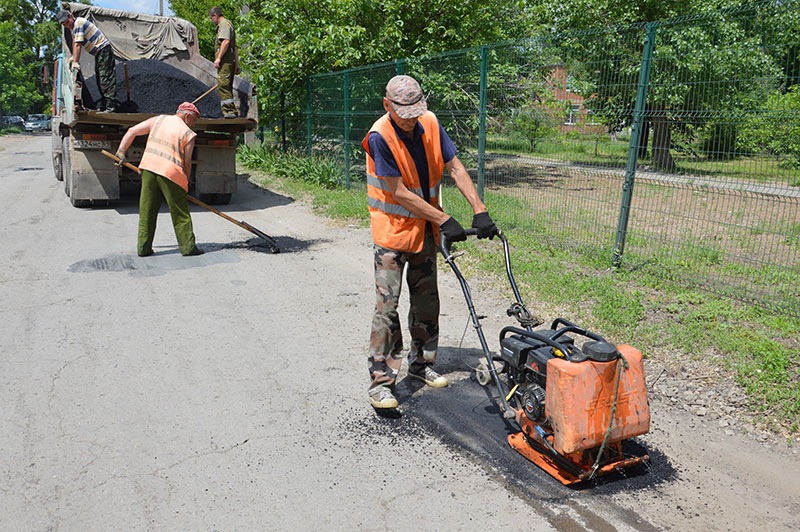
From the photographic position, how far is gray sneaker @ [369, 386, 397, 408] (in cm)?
376

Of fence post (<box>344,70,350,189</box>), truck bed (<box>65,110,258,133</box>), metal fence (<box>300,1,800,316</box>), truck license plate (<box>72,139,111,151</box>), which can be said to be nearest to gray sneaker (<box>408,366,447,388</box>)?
A: metal fence (<box>300,1,800,316</box>)

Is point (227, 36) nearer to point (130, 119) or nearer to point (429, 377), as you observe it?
point (130, 119)

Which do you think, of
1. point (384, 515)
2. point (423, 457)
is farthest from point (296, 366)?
point (384, 515)

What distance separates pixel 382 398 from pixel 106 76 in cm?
851

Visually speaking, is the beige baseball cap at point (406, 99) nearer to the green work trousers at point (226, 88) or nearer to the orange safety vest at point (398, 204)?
the orange safety vest at point (398, 204)

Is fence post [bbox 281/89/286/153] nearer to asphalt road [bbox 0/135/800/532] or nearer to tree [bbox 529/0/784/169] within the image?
tree [bbox 529/0/784/169]

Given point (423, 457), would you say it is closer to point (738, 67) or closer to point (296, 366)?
point (296, 366)

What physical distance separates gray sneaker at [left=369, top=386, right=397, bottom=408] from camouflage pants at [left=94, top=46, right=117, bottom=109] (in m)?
8.20

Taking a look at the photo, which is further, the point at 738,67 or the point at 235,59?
the point at 235,59

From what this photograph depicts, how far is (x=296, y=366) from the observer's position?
4492mm

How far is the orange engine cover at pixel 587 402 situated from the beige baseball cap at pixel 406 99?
1.62 meters

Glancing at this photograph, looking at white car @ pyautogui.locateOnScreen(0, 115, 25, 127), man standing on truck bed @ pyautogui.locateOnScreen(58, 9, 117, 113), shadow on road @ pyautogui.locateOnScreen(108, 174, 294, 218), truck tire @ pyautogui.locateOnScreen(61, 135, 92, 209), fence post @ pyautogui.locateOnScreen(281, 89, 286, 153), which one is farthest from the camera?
white car @ pyautogui.locateOnScreen(0, 115, 25, 127)

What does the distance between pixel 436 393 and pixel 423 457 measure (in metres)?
0.79

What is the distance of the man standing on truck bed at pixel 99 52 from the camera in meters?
9.65
